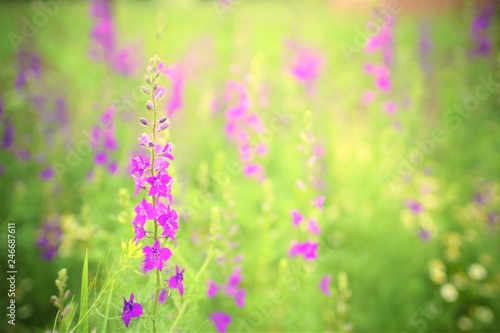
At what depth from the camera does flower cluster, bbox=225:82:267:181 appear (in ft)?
9.84

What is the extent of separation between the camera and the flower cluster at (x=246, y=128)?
300 centimetres

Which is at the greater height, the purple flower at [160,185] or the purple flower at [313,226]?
the purple flower at [160,185]

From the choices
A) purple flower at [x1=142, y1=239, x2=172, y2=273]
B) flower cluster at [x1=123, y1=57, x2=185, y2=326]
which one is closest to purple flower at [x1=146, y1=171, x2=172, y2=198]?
flower cluster at [x1=123, y1=57, x2=185, y2=326]

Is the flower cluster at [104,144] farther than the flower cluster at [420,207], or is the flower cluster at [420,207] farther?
the flower cluster at [420,207]

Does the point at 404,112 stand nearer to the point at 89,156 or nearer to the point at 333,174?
the point at 333,174

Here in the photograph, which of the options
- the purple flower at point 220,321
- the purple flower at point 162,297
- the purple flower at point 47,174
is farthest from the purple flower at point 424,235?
the purple flower at point 47,174

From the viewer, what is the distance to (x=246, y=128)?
3307 millimetres

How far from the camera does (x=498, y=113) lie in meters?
6.18

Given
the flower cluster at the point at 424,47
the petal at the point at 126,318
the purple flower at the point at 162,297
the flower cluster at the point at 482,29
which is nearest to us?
the petal at the point at 126,318

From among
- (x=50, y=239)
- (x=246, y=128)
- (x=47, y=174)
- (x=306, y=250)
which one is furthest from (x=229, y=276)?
(x=47, y=174)

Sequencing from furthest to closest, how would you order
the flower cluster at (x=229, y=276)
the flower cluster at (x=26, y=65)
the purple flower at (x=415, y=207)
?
the flower cluster at (x=26, y=65)
the purple flower at (x=415, y=207)
the flower cluster at (x=229, y=276)

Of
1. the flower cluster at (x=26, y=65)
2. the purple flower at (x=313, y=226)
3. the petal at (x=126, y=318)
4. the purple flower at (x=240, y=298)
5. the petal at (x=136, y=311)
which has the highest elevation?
the flower cluster at (x=26, y=65)

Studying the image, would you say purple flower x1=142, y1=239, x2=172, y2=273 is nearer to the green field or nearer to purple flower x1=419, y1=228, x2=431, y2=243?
the green field

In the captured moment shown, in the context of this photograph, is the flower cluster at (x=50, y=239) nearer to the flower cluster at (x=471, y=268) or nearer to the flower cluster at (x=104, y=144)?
the flower cluster at (x=104, y=144)
